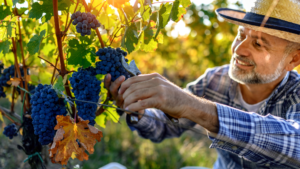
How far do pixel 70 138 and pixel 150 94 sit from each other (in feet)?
1.26

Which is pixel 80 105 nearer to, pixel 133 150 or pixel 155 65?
pixel 133 150

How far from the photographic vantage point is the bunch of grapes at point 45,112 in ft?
3.17

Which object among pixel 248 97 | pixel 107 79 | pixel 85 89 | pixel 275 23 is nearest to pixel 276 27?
pixel 275 23

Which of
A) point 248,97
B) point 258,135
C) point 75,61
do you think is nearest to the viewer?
point 75,61

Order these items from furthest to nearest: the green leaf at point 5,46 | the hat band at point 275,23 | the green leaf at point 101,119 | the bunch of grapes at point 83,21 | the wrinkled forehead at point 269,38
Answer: the wrinkled forehead at point 269,38
the hat band at point 275,23
the green leaf at point 101,119
the green leaf at point 5,46
the bunch of grapes at point 83,21

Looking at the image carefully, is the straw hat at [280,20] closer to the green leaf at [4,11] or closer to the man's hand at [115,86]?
the man's hand at [115,86]

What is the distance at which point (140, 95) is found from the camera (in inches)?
36.9

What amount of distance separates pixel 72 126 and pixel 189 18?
14.3 ft

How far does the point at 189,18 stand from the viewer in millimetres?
4887

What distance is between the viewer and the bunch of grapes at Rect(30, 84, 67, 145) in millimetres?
966

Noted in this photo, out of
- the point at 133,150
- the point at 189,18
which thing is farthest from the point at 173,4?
the point at 189,18

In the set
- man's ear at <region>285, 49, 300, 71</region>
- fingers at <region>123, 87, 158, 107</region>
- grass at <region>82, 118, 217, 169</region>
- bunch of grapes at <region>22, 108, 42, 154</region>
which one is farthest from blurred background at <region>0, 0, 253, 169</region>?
man's ear at <region>285, 49, 300, 71</region>

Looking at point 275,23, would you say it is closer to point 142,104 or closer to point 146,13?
point 146,13

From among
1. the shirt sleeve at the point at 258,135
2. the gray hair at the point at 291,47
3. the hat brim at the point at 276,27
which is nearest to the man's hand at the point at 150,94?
the shirt sleeve at the point at 258,135
